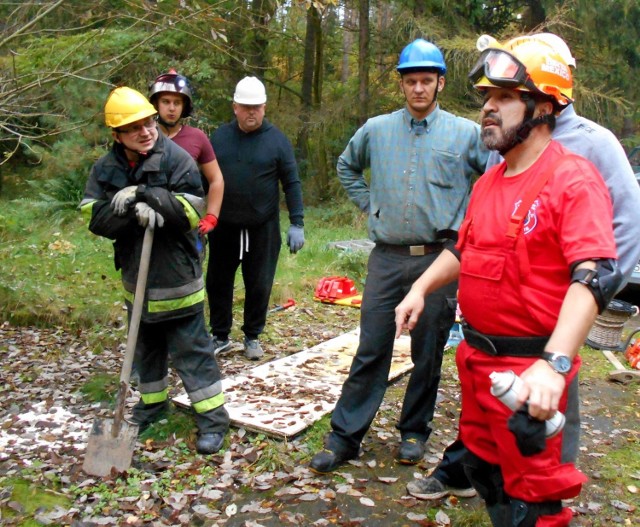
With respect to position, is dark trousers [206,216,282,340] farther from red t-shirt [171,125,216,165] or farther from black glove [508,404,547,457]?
black glove [508,404,547,457]

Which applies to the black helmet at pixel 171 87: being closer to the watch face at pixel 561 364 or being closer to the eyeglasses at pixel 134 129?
the eyeglasses at pixel 134 129

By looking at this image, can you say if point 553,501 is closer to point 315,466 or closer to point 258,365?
point 315,466

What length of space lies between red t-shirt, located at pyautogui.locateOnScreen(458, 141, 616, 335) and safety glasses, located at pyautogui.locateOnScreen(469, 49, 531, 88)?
28 cm

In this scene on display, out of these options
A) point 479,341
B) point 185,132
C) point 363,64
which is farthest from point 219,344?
point 363,64

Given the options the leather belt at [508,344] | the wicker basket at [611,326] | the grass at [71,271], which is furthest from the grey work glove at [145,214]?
the wicker basket at [611,326]

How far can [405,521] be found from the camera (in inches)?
141

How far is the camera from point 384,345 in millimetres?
4031


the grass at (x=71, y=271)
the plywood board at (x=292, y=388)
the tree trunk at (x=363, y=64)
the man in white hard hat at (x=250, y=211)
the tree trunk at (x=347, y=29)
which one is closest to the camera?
the plywood board at (x=292, y=388)

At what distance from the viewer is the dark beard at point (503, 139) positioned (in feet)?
8.30

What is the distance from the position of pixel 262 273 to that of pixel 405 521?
2.87 m

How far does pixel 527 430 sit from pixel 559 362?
23cm

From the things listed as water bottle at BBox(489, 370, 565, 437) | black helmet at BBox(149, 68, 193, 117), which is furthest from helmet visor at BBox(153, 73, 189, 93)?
water bottle at BBox(489, 370, 565, 437)

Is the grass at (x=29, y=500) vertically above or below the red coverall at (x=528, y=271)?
below

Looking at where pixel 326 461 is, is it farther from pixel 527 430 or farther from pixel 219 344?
pixel 219 344
